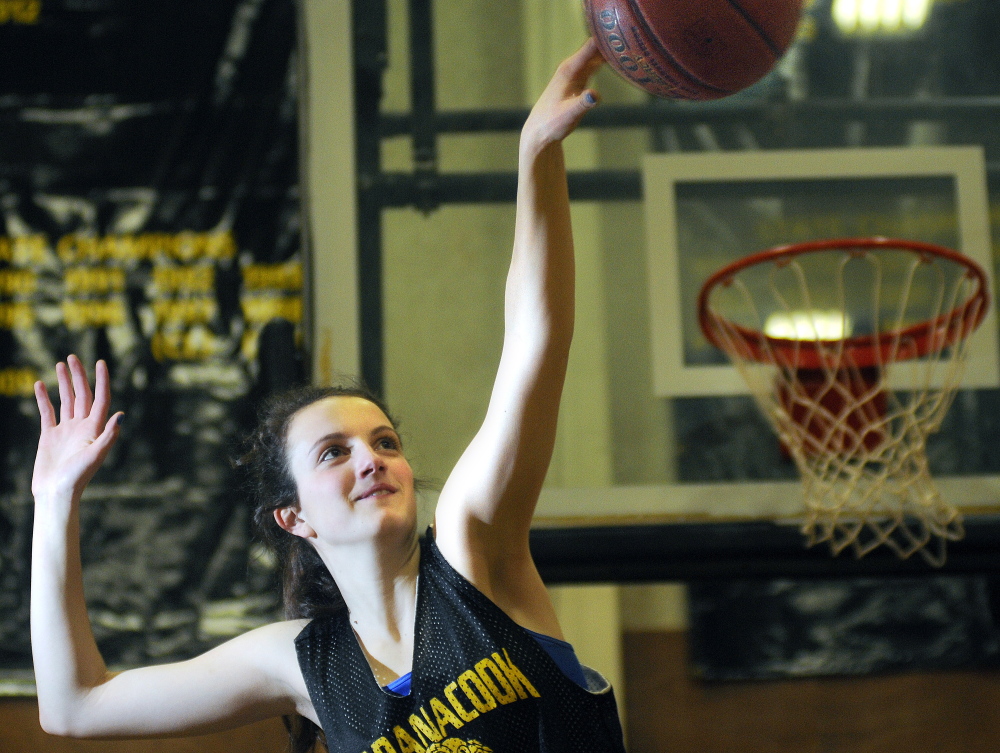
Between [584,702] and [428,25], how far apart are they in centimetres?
241

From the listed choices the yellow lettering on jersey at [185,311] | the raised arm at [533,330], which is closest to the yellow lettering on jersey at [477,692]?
the raised arm at [533,330]

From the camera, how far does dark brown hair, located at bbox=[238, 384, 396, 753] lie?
5.90 feet

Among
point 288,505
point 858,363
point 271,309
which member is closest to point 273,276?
point 271,309

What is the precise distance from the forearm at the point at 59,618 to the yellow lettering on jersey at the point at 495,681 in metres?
0.79

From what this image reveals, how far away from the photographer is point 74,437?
178 cm

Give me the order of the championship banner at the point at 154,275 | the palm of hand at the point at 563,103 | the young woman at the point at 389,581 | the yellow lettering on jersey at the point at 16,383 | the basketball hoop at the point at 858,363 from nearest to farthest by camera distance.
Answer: the palm of hand at the point at 563,103 → the young woman at the point at 389,581 → the basketball hoop at the point at 858,363 → the championship banner at the point at 154,275 → the yellow lettering on jersey at the point at 16,383

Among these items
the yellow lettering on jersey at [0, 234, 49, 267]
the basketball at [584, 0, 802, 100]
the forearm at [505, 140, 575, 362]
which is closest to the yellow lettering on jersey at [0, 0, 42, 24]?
the yellow lettering on jersey at [0, 234, 49, 267]

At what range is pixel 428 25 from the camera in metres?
3.21

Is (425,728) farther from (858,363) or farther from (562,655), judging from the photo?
(858,363)

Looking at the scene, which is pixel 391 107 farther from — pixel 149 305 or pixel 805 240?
pixel 805 240

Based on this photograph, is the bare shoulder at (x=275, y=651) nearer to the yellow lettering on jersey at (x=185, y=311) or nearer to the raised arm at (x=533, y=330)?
the raised arm at (x=533, y=330)

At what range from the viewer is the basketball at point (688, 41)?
142cm

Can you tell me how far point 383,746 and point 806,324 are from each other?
1898 mm

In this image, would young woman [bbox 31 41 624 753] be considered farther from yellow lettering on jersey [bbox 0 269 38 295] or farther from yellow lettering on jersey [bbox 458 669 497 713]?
yellow lettering on jersey [bbox 0 269 38 295]
